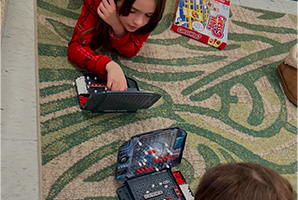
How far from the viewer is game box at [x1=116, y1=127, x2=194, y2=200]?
0.98m

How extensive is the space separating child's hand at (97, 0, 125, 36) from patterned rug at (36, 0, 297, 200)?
158 mm

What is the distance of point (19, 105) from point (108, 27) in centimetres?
34

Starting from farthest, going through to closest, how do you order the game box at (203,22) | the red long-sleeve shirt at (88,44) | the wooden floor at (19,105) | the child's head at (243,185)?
the game box at (203,22), the red long-sleeve shirt at (88,44), the wooden floor at (19,105), the child's head at (243,185)

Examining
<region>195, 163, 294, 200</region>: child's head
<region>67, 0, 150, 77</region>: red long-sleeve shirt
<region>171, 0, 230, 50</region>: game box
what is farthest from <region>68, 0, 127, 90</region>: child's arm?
<region>195, 163, 294, 200</region>: child's head

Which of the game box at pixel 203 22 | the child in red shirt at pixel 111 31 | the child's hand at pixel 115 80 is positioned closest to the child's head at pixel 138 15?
the child in red shirt at pixel 111 31

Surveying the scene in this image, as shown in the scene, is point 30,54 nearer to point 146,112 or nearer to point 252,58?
point 146,112

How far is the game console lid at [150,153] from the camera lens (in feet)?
3.24

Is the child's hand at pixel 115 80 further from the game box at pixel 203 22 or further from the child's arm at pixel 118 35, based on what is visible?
the game box at pixel 203 22

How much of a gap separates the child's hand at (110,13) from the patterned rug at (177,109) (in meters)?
0.16

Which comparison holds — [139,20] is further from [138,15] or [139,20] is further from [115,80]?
[115,80]

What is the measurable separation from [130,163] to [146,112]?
0.71 feet

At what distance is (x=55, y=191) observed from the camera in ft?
3.10

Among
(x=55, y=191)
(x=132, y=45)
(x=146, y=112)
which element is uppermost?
(x=132, y=45)

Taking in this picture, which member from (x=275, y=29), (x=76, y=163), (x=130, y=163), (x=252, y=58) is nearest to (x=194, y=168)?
(x=130, y=163)
